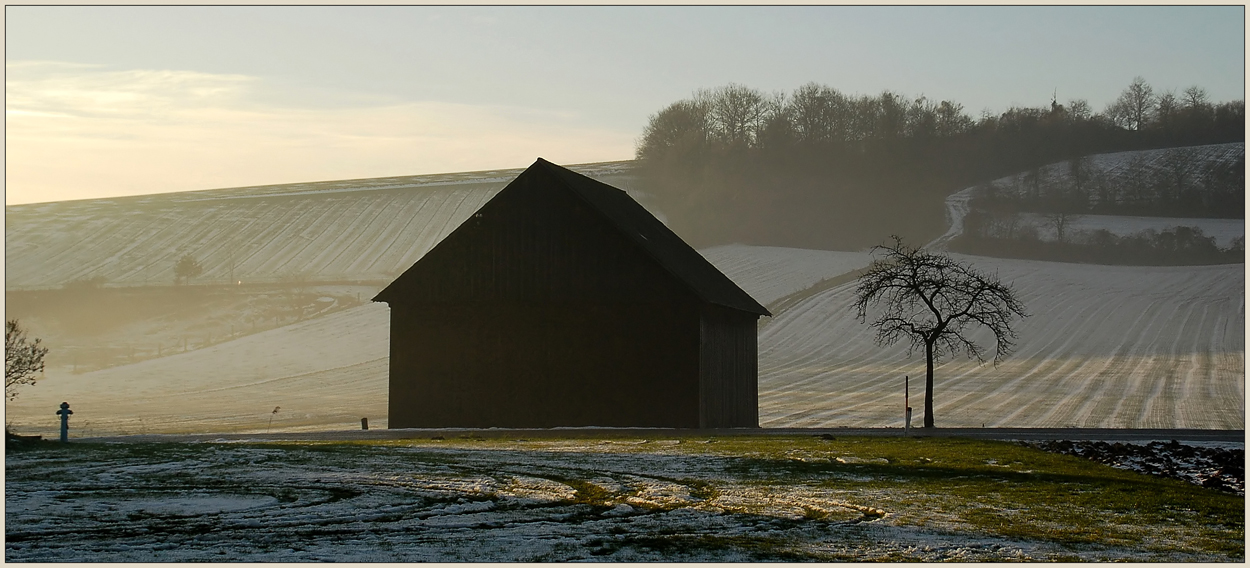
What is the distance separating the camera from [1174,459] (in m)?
21.0

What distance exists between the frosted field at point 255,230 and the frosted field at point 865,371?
17.4 m

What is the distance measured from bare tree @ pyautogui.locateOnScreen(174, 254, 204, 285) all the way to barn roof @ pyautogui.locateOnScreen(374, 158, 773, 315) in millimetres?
49840

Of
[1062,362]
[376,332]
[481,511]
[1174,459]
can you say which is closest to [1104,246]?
[1062,362]

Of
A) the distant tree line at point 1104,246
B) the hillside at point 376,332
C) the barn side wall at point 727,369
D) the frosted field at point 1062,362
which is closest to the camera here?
the barn side wall at point 727,369

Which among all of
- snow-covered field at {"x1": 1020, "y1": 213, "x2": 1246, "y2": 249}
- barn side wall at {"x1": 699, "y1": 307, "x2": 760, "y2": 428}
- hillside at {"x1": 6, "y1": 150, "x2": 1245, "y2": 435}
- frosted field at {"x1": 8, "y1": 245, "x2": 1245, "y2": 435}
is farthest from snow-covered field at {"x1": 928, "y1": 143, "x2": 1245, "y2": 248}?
barn side wall at {"x1": 699, "y1": 307, "x2": 760, "y2": 428}

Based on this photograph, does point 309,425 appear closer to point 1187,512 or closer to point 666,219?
point 1187,512

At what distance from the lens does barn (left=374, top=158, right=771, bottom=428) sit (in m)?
31.8

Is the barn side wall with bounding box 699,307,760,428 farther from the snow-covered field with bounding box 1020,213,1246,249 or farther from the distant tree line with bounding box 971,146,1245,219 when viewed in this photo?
the distant tree line with bounding box 971,146,1245,219

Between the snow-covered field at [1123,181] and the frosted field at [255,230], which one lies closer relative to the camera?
the snow-covered field at [1123,181]

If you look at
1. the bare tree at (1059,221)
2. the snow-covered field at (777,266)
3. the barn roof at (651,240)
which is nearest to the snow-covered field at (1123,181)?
the bare tree at (1059,221)

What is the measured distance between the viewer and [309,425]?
40750 mm

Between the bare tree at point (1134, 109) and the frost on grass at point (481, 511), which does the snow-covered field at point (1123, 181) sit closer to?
the bare tree at point (1134, 109)

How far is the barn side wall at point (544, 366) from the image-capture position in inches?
1249

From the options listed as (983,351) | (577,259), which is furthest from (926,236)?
(577,259)
